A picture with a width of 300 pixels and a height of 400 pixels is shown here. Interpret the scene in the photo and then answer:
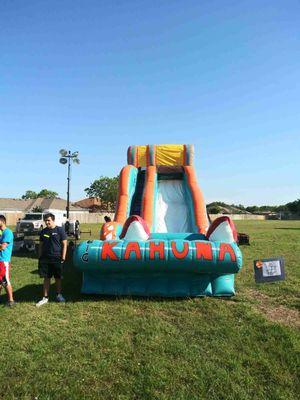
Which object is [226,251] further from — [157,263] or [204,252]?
[157,263]

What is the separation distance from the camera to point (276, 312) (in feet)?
18.4

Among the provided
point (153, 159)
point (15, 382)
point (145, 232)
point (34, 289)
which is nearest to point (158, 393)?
point (15, 382)

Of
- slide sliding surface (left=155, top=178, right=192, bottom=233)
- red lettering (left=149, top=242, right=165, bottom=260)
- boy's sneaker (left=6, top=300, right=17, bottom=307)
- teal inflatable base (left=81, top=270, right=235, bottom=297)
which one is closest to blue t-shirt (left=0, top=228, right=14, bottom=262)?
boy's sneaker (left=6, top=300, right=17, bottom=307)

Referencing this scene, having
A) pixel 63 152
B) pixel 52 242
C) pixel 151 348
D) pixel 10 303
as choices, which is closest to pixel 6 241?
pixel 52 242

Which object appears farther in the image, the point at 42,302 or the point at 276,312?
the point at 42,302

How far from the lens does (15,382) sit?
3.37 m

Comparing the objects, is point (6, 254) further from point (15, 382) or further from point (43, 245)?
point (15, 382)

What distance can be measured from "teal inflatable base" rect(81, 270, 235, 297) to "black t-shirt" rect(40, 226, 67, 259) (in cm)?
67

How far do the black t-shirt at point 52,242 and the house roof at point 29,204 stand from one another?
185 ft

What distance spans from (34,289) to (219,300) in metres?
3.65

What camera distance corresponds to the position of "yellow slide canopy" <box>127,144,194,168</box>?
12.9m

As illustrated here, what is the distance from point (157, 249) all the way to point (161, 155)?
7481mm

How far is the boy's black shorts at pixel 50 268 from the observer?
6099 millimetres

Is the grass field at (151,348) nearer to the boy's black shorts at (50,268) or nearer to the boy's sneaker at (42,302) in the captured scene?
the boy's sneaker at (42,302)
